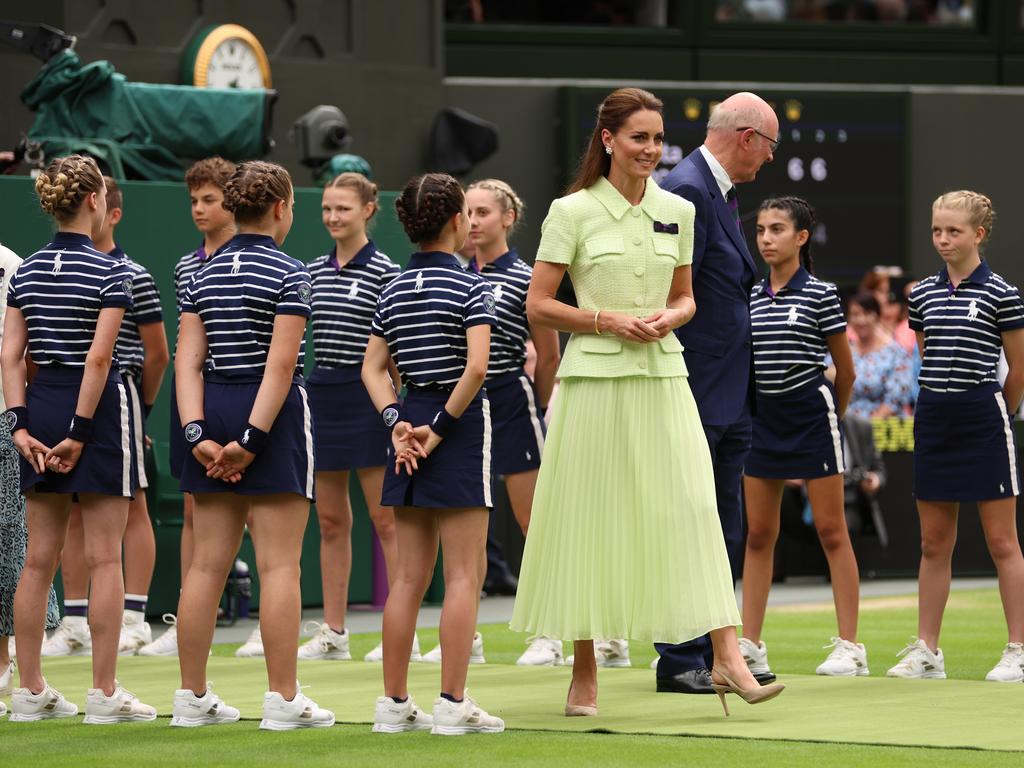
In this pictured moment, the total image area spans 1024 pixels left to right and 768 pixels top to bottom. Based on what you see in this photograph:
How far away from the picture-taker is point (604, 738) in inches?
238

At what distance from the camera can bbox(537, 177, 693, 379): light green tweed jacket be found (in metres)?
6.32

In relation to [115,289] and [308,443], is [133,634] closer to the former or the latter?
[115,289]

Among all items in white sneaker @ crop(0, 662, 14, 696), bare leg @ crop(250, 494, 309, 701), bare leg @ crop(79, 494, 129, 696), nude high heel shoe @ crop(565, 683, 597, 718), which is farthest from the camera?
white sneaker @ crop(0, 662, 14, 696)

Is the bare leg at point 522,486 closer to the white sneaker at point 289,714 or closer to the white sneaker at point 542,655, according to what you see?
the white sneaker at point 542,655

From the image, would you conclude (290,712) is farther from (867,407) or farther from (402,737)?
(867,407)

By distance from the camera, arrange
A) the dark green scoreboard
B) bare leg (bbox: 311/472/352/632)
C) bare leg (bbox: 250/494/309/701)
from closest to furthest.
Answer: bare leg (bbox: 250/494/309/701)
bare leg (bbox: 311/472/352/632)
the dark green scoreboard

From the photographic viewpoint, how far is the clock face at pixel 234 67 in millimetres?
13742

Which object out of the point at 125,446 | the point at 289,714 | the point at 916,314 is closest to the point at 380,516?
the point at 125,446

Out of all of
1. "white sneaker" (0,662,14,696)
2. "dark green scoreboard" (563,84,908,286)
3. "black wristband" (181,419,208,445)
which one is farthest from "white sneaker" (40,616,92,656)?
"dark green scoreboard" (563,84,908,286)

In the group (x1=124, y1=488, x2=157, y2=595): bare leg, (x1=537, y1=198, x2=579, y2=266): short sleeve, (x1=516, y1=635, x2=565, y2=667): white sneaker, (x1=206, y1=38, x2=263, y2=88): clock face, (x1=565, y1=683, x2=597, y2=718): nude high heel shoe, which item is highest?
(x1=206, y1=38, x2=263, y2=88): clock face

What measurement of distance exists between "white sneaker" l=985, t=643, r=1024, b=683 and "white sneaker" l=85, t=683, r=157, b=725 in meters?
3.27

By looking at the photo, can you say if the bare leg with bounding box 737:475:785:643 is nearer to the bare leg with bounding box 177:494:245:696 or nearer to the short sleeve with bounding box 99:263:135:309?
the bare leg with bounding box 177:494:245:696

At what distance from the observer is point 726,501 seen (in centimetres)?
706

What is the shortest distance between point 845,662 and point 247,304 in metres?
3.09
